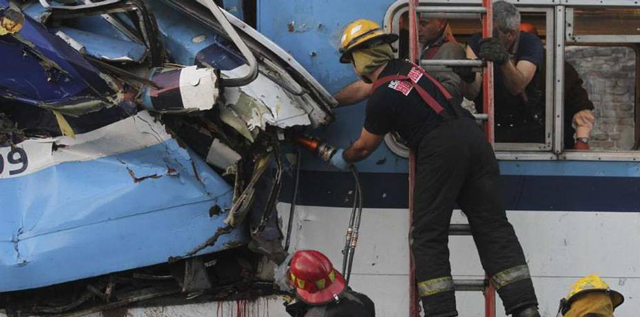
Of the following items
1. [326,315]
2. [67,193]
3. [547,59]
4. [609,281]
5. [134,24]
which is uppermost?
[134,24]

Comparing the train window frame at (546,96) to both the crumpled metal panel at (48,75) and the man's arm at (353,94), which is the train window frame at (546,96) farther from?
the crumpled metal panel at (48,75)

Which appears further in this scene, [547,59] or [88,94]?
[547,59]

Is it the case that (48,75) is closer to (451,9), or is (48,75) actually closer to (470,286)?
(451,9)

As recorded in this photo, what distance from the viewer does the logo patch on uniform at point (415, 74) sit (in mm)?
4691

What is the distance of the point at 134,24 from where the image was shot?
4.69 meters

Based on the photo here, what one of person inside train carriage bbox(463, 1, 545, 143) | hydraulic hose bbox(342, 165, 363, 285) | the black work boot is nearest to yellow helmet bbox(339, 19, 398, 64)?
person inside train carriage bbox(463, 1, 545, 143)

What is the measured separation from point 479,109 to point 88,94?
1973 millimetres

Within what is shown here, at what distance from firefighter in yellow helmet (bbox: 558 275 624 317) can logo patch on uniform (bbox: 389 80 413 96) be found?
1172 millimetres

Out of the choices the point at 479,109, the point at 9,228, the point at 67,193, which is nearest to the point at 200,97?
the point at 67,193

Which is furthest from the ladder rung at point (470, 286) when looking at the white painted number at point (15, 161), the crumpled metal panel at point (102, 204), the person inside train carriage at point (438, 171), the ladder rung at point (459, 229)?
the white painted number at point (15, 161)

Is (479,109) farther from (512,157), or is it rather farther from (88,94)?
(88,94)

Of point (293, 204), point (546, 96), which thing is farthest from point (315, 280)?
point (546, 96)

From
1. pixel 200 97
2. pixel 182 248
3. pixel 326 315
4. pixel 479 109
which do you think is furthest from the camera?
pixel 479 109

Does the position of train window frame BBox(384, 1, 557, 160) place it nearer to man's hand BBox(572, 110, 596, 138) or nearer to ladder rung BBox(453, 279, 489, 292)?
man's hand BBox(572, 110, 596, 138)
